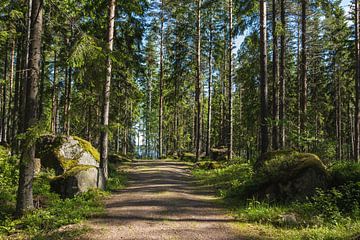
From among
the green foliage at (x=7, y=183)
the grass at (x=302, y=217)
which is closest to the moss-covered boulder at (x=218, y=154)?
the grass at (x=302, y=217)

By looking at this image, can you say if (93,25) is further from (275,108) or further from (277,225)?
(277,225)

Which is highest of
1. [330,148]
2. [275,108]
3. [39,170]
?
[275,108]

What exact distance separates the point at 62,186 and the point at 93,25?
31.7 feet

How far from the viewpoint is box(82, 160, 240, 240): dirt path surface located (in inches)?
260

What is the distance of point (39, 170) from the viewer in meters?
12.4

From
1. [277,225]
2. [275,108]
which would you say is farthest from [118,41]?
[277,225]

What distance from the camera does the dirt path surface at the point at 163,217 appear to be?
6594mm

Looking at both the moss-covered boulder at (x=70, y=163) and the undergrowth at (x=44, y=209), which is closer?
the undergrowth at (x=44, y=209)

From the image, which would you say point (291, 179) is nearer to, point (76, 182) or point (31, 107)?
point (76, 182)

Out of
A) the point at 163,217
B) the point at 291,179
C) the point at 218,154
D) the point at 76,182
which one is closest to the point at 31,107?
the point at 76,182

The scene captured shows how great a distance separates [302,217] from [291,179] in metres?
1.76

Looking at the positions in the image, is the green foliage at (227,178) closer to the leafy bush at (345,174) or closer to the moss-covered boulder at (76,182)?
the leafy bush at (345,174)

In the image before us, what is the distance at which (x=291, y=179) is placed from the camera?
353 inches

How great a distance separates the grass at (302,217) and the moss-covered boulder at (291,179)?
317mm
